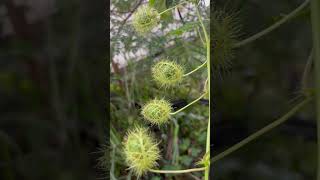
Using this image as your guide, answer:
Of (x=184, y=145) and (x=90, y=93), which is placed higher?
(x=90, y=93)

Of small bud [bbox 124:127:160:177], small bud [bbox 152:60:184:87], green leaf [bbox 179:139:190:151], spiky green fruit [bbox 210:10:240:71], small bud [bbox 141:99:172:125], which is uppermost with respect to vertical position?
spiky green fruit [bbox 210:10:240:71]

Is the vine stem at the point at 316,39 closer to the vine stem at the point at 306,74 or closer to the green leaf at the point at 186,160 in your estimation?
the vine stem at the point at 306,74

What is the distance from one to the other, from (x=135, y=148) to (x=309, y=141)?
17 cm

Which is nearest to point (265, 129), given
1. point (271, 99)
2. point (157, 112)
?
point (271, 99)

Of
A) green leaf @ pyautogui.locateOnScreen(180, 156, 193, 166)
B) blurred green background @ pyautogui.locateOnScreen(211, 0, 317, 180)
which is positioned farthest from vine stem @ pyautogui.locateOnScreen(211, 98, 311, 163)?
green leaf @ pyautogui.locateOnScreen(180, 156, 193, 166)

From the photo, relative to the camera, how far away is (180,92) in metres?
0.78

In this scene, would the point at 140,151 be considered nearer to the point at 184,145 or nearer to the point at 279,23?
the point at 279,23

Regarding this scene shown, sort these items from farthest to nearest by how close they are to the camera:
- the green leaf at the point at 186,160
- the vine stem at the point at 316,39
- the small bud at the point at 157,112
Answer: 1. the green leaf at the point at 186,160
2. the small bud at the point at 157,112
3. the vine stem at the point at 316,39

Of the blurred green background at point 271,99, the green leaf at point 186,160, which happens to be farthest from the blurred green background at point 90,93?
the green leaf at point 186,160

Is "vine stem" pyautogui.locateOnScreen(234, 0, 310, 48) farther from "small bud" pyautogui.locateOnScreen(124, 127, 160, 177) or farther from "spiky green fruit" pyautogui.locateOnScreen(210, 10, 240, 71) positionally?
"small bud" pyautogui.locateOnScreen(124, 127, 160, 177)

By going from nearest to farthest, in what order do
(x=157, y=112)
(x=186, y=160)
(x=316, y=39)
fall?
1. (x=316, y=39)
2. (x=157, y=112)
3. (x=186, y=160)

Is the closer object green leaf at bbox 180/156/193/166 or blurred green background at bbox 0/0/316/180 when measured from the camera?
blurred green background at bbox 0/0/316/180

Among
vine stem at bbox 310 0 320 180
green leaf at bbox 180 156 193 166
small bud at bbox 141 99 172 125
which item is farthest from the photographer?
green leaf at bbox 180 156 193 166

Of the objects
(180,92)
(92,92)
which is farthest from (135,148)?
(180,92)
